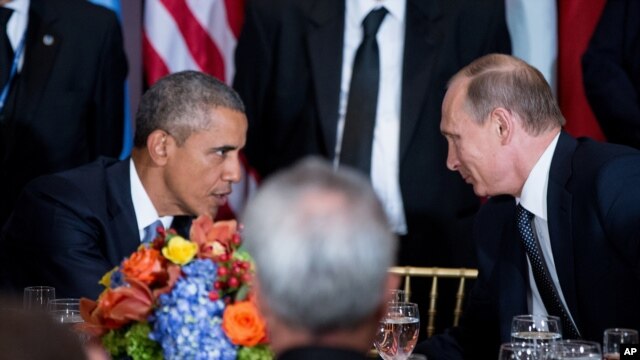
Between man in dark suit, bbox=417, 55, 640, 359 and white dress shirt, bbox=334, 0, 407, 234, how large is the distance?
1.21 metres

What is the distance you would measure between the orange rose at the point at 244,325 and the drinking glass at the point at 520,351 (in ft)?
1.83

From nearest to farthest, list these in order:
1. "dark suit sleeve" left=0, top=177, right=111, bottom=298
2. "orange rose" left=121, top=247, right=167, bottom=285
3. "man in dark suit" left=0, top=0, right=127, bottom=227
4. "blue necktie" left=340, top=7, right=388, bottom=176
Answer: "orange rose" left=121, top=247, right=167, bottom=285, "dark suit sleeve" left=0, top=177, right=111, bottom=298, "blue necktie" left=340, top=7, right=388, bottom=176, "man in dark suit" left=0, top=0, right=127, bottom=227

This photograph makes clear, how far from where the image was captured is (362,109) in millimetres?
4918

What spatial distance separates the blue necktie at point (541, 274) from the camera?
3363 millimetres

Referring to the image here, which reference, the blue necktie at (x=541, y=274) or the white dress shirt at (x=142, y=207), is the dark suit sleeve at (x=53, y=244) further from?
the blue necktie at (x=541, y=274)

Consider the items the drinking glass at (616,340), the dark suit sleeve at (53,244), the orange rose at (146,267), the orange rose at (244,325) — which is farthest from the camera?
the dark suit sleeve at (53,244)

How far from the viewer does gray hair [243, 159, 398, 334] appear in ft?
4.85

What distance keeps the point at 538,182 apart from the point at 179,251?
5.01ft

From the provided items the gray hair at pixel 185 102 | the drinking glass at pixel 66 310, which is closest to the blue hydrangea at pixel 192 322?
the drinking glass at pixel 66 310

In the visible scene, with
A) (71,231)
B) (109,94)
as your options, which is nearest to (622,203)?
(71,231)

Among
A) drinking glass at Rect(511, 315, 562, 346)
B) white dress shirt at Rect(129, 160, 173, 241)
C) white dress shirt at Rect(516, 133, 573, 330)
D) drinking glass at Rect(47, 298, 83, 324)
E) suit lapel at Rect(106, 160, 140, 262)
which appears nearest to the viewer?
drinking glass at Rect(511, 315, 562, 346)

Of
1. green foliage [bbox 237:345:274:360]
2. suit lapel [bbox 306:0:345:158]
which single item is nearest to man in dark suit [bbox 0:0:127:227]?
suit lapel [bbox 306:0:345:158]

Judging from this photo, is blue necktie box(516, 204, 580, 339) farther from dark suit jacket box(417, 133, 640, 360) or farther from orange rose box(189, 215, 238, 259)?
orange rose box(189, 215, 238, 259)

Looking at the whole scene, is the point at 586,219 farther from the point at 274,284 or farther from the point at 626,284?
the point at 274,284
